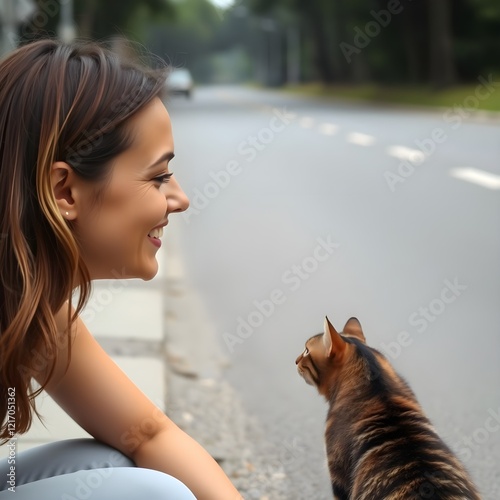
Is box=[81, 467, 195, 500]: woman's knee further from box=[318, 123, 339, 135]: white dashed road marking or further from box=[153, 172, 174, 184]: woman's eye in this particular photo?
box=[318, 123, 339, 135]: white dashed road marking

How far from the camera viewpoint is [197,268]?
884 centimetres

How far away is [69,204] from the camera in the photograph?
225cm

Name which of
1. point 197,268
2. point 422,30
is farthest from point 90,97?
point 422,30

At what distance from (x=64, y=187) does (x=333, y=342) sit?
2.49 ft

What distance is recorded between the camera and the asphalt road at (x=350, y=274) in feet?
16.1

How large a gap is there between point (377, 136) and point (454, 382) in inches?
665

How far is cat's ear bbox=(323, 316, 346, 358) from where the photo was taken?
2564 mm

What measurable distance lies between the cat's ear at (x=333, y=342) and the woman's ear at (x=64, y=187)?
672mm

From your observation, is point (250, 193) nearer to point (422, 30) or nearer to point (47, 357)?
point (47, 357)

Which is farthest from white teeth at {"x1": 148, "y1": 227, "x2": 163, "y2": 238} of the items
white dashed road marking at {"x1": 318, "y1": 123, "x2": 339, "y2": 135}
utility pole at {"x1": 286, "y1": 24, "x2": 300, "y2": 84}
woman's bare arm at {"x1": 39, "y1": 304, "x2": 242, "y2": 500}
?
utility pole at {"x1": 286, "y1": 24, "x2": 300, "y2": 84}

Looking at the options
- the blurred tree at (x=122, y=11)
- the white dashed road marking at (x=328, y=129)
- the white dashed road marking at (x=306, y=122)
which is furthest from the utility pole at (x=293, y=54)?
the white dashed road marking at (x=328, y=129)

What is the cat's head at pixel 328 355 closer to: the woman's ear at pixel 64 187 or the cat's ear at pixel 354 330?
the cat's ear at pixel 354 330

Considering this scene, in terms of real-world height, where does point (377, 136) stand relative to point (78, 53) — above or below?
below

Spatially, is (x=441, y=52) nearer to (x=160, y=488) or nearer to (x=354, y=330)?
(x=354, y=330)
